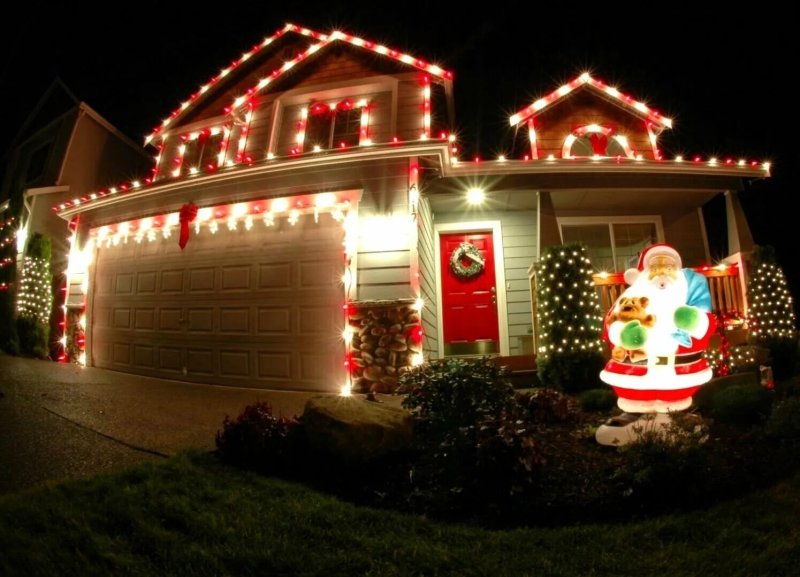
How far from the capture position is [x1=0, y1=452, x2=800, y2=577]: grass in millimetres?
2277

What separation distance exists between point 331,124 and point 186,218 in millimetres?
3228

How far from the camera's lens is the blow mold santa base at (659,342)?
13.8 ft

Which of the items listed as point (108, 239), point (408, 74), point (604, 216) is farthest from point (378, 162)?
point (108, 239)

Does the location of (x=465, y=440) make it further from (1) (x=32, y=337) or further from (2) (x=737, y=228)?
(1) (x=32, y=337)

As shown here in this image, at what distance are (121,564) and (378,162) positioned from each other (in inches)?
232

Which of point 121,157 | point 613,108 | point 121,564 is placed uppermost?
point 121,157

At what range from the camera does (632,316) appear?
4.42 metres

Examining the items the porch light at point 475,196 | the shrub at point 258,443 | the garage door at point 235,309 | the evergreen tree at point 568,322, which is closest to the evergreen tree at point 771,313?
the evergreen tree at point 568,322

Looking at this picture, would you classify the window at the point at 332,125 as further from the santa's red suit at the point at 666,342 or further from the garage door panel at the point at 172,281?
the santa's red suit at the point at 666,342

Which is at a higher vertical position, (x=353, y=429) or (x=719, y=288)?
(x=719, y=288)

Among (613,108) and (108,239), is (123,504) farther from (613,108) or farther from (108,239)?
(613,108)

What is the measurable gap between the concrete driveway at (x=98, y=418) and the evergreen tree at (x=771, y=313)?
23.6ft

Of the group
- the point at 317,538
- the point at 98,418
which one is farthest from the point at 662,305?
the point at 98,418

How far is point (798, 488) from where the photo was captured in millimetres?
3229
